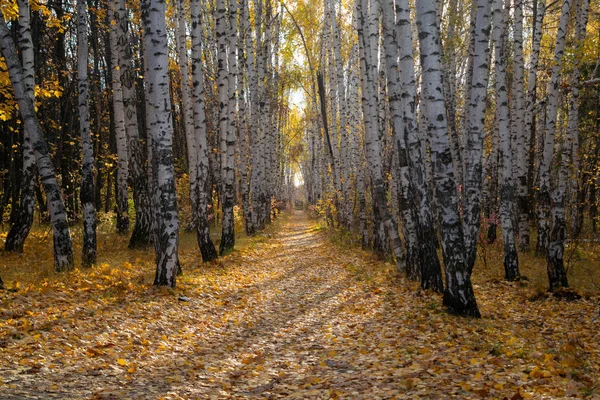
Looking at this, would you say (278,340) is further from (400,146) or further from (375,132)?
(375,132)

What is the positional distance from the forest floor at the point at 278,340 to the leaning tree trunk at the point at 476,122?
1519 millimetres

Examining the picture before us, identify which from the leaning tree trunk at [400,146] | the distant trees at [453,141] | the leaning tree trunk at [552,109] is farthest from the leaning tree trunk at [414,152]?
the leaning tree trunk at [552,109]

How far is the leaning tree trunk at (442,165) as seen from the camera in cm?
666

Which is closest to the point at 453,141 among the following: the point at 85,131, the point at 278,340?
the point at 278,340

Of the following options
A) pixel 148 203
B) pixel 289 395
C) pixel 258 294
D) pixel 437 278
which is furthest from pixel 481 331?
pixel 148 203

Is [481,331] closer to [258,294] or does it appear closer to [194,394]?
[194,394]

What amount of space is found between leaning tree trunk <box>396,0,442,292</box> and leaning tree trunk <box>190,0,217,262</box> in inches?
212

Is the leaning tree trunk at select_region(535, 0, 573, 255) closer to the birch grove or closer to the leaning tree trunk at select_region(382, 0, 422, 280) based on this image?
the birch grove

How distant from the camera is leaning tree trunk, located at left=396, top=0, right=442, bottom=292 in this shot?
25.2 ft

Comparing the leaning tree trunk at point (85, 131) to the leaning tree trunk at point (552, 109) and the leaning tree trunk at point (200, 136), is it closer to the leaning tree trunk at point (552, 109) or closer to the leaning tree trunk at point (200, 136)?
the leaning tree trunk at point (200, 136)

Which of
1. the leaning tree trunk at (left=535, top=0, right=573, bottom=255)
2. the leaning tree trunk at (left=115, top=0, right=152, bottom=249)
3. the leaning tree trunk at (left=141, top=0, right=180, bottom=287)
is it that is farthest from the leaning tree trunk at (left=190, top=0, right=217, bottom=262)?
the leaning tree trunk at (left=535, top=0, right=573, bottom=255)

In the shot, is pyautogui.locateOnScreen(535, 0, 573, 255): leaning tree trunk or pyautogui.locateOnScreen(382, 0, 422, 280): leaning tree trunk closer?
pyautogui.locateOnScreen(382, 0, 422, 280): leaning tree trunk

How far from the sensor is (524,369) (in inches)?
181

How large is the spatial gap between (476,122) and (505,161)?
7.54ft
